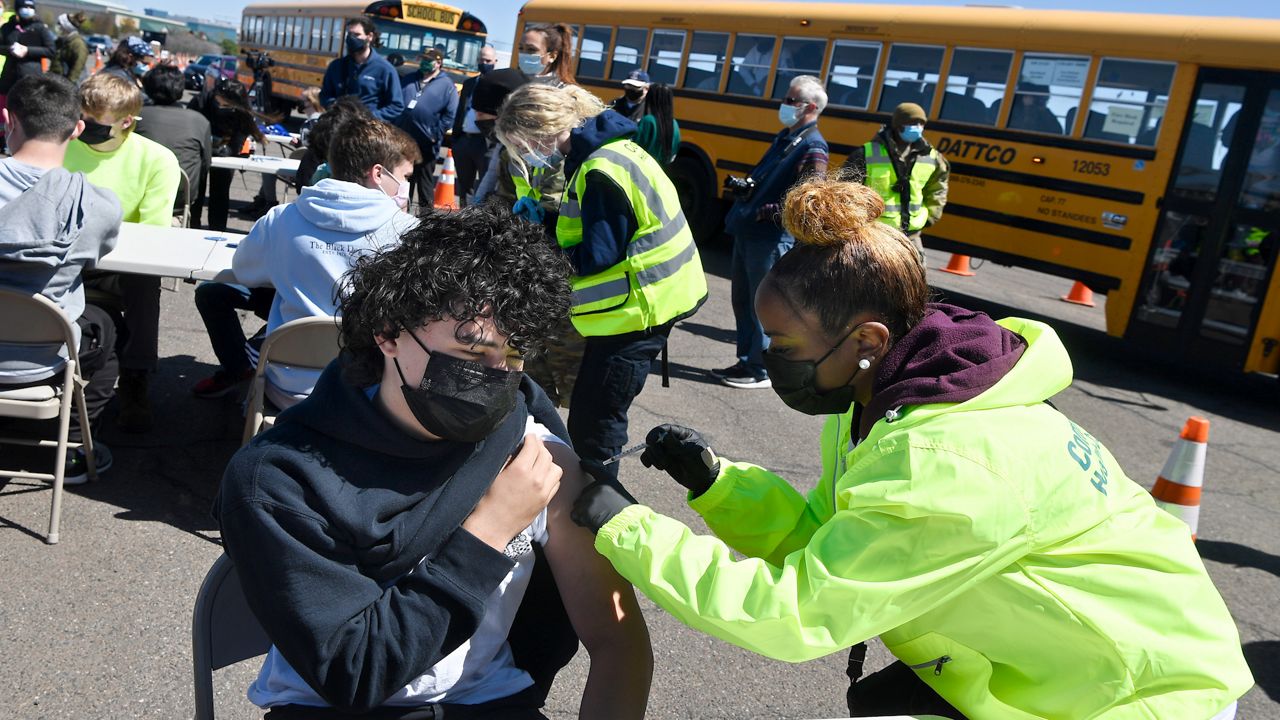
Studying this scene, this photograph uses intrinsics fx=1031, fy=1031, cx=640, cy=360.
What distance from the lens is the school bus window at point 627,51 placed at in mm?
12117

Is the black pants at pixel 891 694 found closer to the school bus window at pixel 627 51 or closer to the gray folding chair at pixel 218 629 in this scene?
the gray folding chair at pixel 218 629

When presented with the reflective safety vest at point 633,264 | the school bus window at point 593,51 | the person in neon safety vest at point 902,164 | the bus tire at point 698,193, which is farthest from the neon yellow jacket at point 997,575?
the school bus window at point 593,51

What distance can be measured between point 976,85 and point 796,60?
6.43 feet

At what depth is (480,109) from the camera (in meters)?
6.00

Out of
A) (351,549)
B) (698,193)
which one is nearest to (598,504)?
(351,549)

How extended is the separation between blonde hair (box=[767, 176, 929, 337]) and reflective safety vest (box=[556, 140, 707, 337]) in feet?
5.80

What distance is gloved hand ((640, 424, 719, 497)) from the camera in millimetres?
2104

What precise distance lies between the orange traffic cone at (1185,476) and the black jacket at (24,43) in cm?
933

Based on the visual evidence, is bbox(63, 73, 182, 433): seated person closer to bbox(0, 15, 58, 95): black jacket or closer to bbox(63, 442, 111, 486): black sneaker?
bbox(63, 442, 111, 486): black sneaker

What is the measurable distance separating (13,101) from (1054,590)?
3.97m

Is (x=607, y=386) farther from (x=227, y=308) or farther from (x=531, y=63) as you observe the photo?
(x=531, y=63)

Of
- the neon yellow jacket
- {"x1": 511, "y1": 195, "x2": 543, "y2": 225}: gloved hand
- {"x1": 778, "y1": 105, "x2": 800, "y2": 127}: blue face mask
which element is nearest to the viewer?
the neon yellow jacket

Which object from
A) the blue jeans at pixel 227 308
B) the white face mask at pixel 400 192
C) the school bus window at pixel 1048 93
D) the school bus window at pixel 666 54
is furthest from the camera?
the school bus window at pixel 666 54

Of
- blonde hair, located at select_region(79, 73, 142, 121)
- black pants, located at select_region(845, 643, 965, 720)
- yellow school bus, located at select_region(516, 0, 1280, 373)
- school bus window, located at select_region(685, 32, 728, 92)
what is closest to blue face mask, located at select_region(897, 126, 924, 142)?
yellow school bus, located at select_region(516, 0, 1280, 373)
